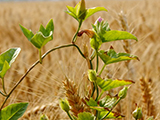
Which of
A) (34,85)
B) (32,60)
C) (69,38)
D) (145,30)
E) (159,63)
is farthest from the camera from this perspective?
(145,30)

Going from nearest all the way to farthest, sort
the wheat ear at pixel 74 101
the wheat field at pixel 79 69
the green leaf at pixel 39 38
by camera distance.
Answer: the green leaf at pixel 39 38
the wheat ear at pixel 74 101
the wheat field at pixel 79 69

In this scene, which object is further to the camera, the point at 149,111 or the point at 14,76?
the point at 14,76

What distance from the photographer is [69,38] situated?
2090 mm

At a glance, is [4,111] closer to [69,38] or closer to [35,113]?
[35,113]

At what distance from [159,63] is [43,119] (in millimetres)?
1246

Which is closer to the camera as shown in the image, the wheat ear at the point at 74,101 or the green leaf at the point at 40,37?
the green leaf at the point at 40,37

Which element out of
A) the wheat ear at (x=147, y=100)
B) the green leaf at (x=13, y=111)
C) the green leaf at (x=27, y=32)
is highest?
the green leaf at (x=27, y=32)

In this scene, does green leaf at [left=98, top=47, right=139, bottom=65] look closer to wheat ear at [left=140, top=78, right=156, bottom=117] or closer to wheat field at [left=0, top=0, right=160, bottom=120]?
wheat field at [left=0, top=0, right=160, bottom=120]

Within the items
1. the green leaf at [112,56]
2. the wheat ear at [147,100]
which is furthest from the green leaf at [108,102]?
the wheat ear at [147,100]

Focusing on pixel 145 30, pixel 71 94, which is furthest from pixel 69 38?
pixel 71 94

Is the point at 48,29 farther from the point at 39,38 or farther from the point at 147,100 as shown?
the point at 147,100

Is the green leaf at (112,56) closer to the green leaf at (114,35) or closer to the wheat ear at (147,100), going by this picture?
the green leaf at (114,35)

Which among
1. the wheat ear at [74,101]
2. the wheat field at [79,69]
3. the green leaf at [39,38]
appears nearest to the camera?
the green leaf at [39,38]

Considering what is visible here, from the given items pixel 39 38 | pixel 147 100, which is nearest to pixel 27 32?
pixel 39 38
